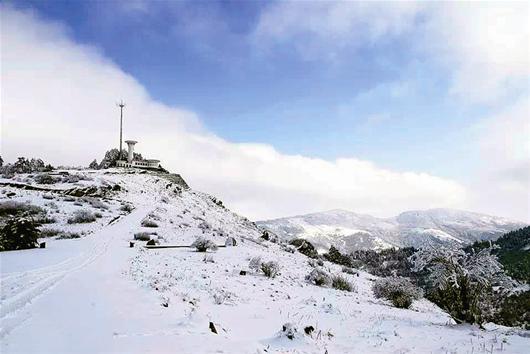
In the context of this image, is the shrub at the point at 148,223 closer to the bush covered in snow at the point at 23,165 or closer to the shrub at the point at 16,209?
the shrub at the point at 16,209

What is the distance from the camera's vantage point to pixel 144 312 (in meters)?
10.2

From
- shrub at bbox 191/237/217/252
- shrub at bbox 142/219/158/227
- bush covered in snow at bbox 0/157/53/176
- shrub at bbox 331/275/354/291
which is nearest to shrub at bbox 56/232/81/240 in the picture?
shrub at bbox 142/219/158/227

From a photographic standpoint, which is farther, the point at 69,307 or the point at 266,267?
the point at 266,267

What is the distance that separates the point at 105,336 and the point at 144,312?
7.96ft

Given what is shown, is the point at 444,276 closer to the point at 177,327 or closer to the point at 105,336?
the point at 177,327

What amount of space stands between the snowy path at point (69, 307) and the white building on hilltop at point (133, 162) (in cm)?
8682

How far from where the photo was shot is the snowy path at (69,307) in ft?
23.7

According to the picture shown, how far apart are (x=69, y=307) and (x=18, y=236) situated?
1436 cm

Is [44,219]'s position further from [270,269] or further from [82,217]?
[270,269]

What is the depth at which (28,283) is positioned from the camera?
38.8 ft

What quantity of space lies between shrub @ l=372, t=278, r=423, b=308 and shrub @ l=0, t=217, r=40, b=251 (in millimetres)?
19828

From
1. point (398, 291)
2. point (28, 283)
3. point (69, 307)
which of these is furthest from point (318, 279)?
point (69, 307)

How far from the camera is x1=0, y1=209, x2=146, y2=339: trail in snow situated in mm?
8328

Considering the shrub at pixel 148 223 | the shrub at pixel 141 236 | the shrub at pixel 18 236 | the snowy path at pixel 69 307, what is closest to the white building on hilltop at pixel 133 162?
the shrub at pixel 148 223
